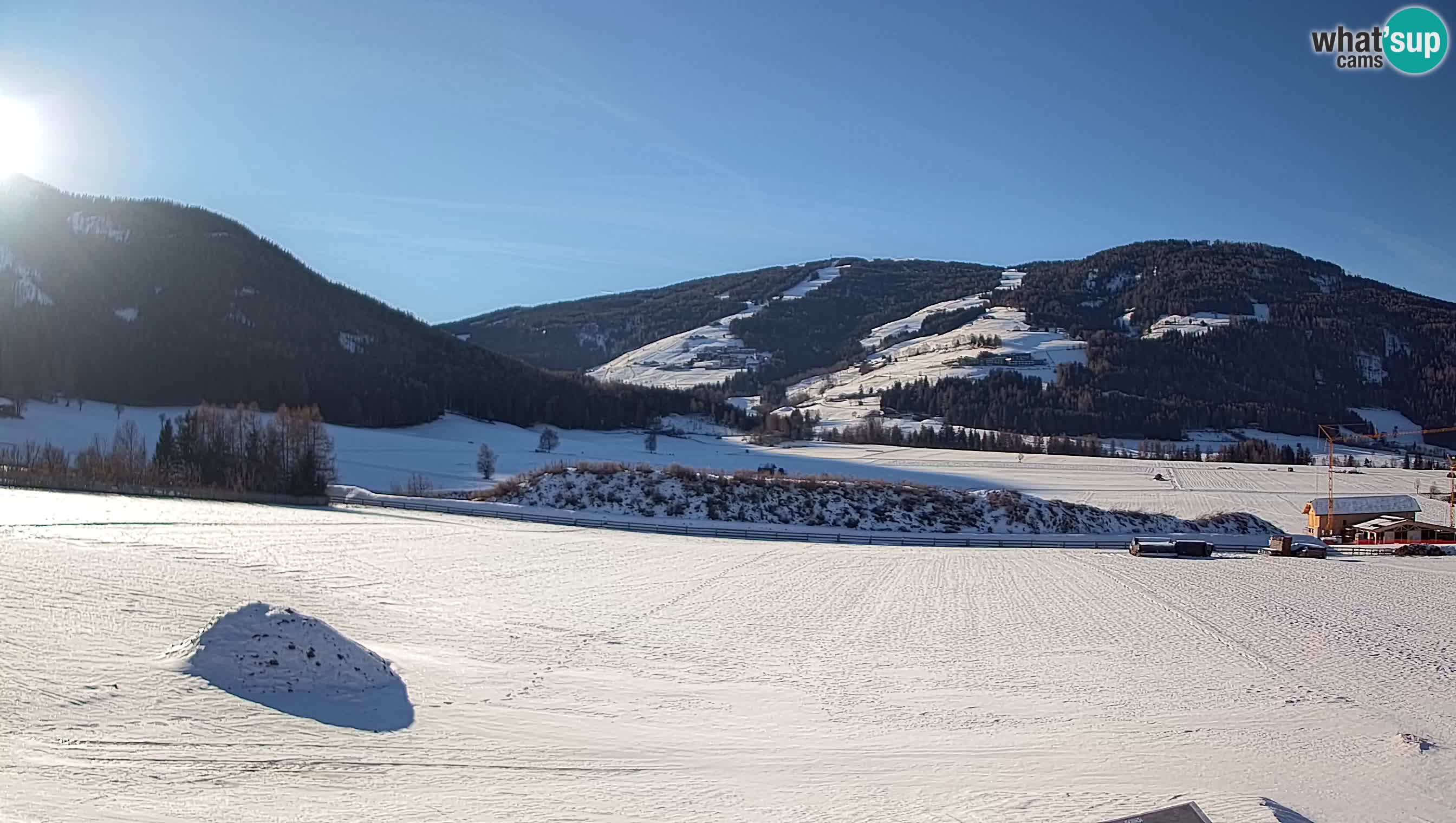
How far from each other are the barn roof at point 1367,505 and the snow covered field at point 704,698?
3537 cm

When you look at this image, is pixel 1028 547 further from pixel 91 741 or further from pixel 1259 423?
pixel 1259 423

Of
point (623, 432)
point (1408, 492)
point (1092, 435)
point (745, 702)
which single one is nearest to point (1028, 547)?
point (745, 702)

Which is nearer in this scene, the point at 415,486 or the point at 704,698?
the point at 704,698

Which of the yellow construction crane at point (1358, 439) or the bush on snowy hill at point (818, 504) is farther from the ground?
the yellow construction crane at point (1358, 439)

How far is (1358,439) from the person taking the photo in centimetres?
15300

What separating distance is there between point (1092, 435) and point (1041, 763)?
135213 mm

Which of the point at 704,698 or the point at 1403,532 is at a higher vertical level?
the point at 704,698

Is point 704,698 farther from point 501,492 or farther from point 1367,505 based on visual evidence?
point 1367,505

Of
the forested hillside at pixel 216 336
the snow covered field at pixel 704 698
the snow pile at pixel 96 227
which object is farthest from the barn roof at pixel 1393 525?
the snow pile at pixel 96 227

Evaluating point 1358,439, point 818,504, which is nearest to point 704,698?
point 818,504

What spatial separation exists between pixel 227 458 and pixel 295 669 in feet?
170

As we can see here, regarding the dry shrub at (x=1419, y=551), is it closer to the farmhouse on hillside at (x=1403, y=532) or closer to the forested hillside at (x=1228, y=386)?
the farmhouse on hillside at (x=1403, y=532)

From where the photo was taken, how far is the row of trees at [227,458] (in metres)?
54.1

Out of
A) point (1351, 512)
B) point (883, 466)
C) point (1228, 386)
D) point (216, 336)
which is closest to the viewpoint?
point (1351, 512)
